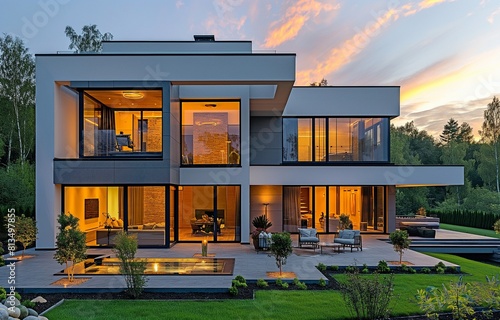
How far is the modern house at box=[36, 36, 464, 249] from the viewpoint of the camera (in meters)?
12.9

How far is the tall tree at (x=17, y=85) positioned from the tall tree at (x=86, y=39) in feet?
11.7

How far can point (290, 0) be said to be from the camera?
15133 mm

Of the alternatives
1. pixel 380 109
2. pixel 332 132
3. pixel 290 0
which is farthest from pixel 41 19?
pixel 380 109

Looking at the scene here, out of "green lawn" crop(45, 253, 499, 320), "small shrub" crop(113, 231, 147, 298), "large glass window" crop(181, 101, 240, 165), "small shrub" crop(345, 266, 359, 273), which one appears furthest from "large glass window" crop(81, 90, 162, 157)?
"small shrub" crop(345, 266, 359, 273)

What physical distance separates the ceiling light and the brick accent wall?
236 cm

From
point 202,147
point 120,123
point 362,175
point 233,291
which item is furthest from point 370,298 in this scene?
point 120,123

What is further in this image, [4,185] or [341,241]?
[4,185]

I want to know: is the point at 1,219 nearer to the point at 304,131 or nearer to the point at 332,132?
the point at 304,131

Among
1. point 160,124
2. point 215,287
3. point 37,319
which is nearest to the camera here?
point 37,319

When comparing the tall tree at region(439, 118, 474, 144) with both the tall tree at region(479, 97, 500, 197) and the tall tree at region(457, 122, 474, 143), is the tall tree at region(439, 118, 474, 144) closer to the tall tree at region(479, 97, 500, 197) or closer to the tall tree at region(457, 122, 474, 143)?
the tall tree at region(457, 122, 474, 143)

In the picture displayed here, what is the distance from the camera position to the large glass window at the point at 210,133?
48.1ft

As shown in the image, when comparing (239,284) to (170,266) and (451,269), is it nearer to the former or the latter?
A: (170,266)

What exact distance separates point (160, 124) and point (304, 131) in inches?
296

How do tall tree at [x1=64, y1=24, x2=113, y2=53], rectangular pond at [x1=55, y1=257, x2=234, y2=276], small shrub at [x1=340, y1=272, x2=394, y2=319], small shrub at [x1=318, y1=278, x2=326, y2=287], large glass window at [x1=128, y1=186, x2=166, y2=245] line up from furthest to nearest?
tall tree at [x1=64, y1=24, x2=113, y2=53] < large glass window at [x1=128, y1=186, x2=166, y2=245] < rectangular pond at [x1=55, y1=257, x2=234, y2=276] < small shrub at [x1=318, y1=278, x2=326, y2=287] < small shrub at [x1=340, y1=272, x2=394, y2=319]
